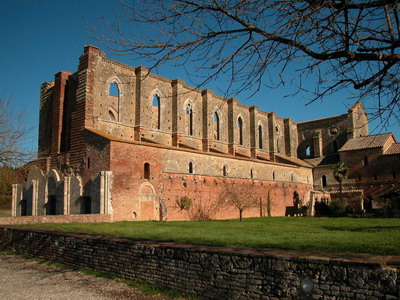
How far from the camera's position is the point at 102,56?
24141 millimetres

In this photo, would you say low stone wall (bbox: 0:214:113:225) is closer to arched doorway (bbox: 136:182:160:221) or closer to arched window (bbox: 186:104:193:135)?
arched doorway (bbox: 136:182:160:221)

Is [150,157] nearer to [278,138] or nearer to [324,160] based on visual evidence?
[278,138]

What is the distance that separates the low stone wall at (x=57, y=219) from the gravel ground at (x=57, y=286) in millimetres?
7905

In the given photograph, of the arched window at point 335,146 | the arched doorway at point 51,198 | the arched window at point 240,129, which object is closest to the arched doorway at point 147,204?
the arched doorway at point 51,198

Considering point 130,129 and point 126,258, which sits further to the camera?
point 130,129

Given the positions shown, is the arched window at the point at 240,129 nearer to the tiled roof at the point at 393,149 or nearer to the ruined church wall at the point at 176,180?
the ruined church wall at the point at 176,180

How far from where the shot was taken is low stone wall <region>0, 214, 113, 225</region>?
16.5 m

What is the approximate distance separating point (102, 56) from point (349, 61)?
21.9 meters

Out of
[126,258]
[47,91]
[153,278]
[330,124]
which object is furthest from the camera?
[330,124]

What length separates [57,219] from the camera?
1728 centimetres

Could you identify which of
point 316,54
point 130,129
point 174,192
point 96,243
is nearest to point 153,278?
point 96,243

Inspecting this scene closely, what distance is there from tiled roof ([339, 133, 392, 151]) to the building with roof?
0.44 ft

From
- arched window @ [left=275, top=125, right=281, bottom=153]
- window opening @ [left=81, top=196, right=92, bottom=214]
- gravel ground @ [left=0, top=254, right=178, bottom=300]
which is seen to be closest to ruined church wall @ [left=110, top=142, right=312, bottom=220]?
window opening @ [left=81, top=196, right=92, bottom=214]

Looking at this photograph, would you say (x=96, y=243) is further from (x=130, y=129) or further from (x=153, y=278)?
(x=130, y=129)
